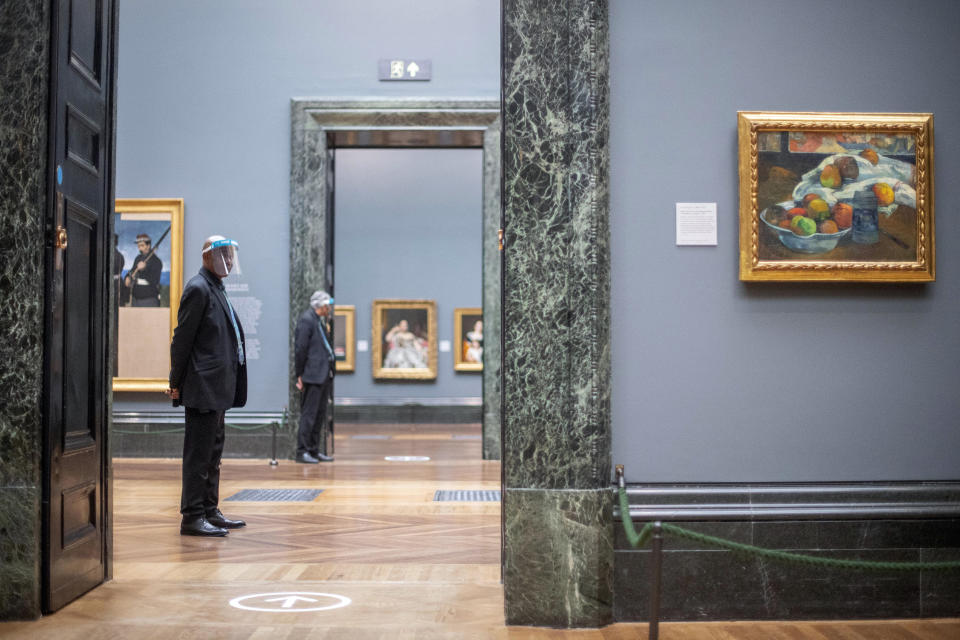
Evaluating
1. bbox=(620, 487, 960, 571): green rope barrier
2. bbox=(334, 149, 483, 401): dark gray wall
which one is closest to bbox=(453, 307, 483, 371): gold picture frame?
bbox=(334, 149, 483, 401): dark gray wall

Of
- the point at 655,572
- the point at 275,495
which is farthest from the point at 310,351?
the point at 655,572

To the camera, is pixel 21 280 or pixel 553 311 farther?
pixel 21 280

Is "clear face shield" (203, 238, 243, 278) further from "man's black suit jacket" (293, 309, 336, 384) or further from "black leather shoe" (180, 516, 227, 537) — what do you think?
"man's black suit jacket" (293, 309, 336, 384)

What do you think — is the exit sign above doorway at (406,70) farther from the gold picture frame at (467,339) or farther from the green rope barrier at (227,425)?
the gold picture frame at (467,339)

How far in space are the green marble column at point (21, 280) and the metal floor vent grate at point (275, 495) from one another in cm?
337

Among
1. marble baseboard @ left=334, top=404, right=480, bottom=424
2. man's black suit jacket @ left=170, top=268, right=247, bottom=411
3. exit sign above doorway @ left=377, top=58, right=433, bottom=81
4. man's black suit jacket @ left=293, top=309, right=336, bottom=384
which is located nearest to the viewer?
man's black suit jacket @ left=170, top=268, right=247, bottom=411

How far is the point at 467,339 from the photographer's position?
16.8 meters

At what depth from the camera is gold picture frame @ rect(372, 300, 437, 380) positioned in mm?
16719

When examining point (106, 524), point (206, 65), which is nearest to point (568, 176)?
point (106, 524)

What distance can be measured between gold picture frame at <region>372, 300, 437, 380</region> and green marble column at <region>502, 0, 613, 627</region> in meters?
12.7

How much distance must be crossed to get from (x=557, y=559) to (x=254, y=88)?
26.8 feet

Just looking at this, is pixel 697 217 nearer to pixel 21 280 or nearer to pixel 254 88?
pixel 21 280

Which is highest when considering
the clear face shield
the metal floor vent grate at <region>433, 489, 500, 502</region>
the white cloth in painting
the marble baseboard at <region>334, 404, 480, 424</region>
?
the white cloth in painting

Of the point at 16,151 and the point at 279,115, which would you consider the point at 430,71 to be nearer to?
the point at 279,115
